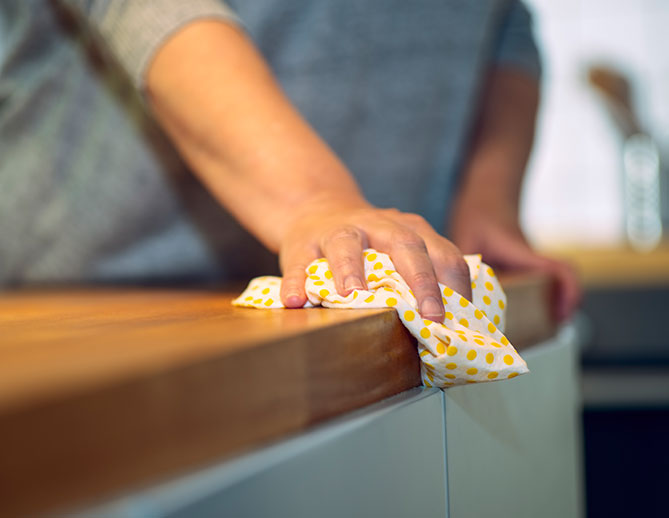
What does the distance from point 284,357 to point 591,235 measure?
6.90ft

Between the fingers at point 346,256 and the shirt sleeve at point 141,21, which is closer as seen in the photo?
the fingers at point 346,256

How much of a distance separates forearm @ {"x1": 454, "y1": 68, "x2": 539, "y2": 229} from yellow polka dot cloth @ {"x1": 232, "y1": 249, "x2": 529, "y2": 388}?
44 cm

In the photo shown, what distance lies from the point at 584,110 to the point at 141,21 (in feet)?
6.15

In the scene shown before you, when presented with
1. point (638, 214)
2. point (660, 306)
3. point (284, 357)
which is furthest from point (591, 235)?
point (284, 357)

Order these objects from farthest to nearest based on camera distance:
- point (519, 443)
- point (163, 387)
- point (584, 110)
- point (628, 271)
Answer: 1. point (584, 110)
2. point (628, 271)
3. point (519, 443)
4. point (163, 387)

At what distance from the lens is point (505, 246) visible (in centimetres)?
69

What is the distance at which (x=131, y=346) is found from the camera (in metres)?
0.21

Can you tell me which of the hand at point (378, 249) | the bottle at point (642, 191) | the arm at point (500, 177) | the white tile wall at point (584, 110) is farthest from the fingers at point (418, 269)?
the white tile wall at point (584, 110)

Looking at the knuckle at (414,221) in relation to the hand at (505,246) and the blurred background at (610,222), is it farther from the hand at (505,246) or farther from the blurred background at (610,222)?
the blurred background at (610,222)

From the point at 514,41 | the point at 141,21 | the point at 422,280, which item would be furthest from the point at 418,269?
the point at 514,41

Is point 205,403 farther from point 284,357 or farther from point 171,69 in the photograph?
point 171,69

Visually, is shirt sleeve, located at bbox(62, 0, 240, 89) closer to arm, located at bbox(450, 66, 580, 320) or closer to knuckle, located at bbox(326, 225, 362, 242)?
knuckle, located at bbox(326, 225, 362, 242)

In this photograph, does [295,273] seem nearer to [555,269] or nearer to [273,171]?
[273,171]

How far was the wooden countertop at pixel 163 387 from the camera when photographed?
0.15m
